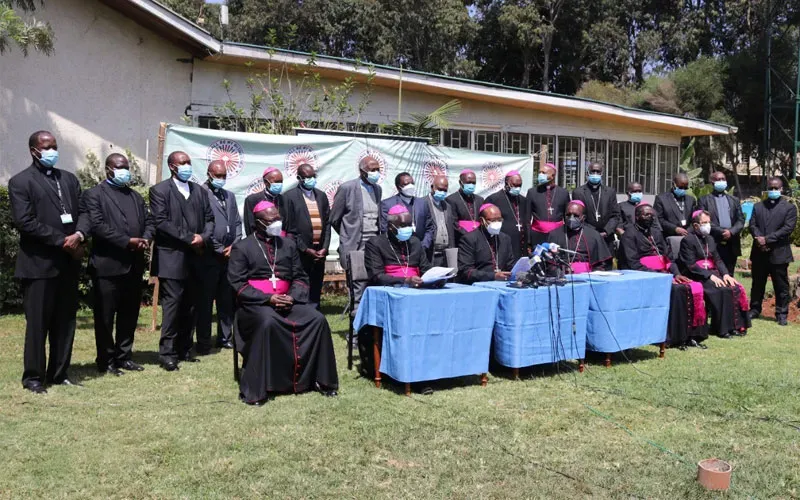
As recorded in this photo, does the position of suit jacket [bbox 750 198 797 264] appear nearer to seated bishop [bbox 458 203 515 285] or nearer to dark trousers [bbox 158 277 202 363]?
seated bishop [bbox 458 203 515 285]

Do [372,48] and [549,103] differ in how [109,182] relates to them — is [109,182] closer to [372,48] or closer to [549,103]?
[549,103]

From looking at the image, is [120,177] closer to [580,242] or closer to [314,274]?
[314,274]

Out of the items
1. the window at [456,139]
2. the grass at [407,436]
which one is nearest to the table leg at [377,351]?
the grass at [407,436]

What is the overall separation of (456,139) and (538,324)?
8.97 m

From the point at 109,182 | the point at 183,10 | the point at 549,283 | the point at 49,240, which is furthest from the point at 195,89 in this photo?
the point at 183,10

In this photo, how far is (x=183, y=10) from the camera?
30391mm

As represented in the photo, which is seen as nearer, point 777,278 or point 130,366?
point 130,366

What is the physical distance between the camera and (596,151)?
58.4 ft

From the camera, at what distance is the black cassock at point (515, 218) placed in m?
9.72

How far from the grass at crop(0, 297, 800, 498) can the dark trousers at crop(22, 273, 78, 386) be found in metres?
0.22

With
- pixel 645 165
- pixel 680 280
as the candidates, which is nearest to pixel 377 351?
pixel 680 280

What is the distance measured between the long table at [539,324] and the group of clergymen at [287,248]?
0.93 metres

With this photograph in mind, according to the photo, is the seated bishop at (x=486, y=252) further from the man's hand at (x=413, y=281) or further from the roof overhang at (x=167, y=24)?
the roof overhang at (x=167, y=24)

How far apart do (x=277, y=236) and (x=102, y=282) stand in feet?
5.61
